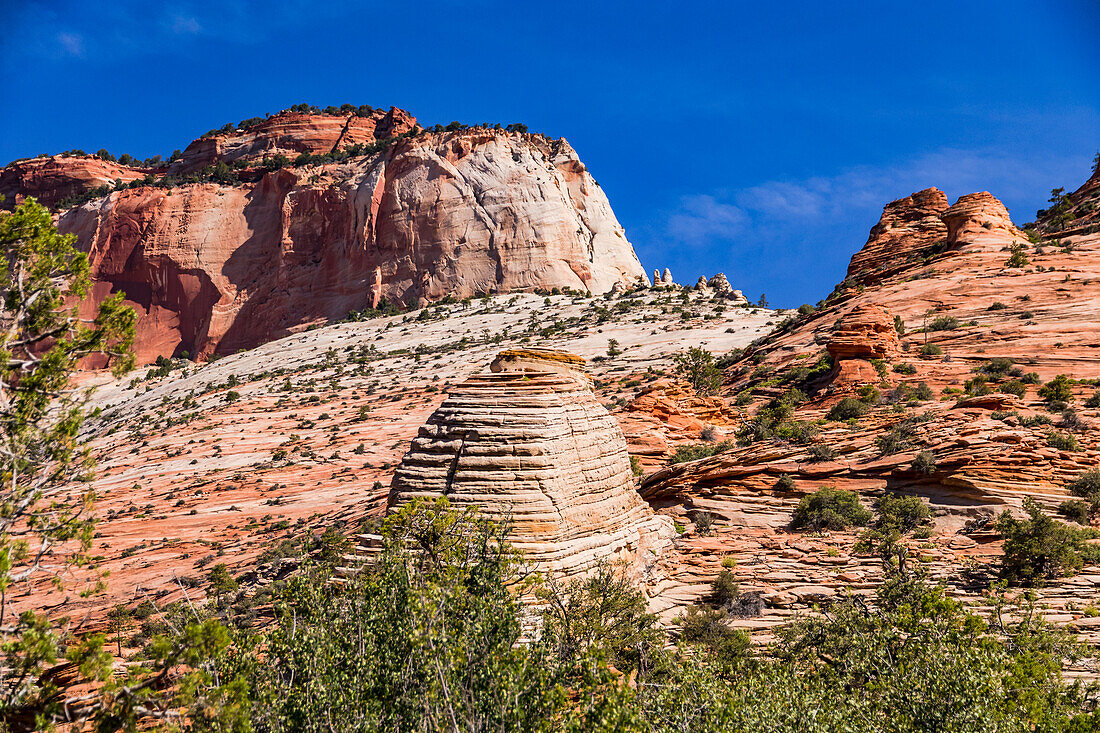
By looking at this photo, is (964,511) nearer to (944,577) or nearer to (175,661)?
(944,577)

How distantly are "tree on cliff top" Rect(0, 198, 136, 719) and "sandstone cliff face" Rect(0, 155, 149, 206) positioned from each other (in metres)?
105

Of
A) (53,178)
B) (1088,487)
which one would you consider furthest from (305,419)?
(53,178)

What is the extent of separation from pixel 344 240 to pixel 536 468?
7474 centimetres

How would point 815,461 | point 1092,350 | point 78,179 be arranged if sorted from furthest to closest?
1. point 78,179
2. point 1092,350
3. point 815,461

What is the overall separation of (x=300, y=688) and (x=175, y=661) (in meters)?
1.71

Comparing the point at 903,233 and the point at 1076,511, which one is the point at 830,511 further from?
the point at 903,233

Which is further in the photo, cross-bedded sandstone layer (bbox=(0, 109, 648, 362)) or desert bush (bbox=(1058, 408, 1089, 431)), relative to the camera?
cross-bedded sandstone layer (bbox=(0, 109, 648, 362))

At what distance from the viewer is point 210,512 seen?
2686cm

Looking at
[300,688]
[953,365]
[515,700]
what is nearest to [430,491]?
[300,688]

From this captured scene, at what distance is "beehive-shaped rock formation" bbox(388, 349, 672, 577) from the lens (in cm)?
1255

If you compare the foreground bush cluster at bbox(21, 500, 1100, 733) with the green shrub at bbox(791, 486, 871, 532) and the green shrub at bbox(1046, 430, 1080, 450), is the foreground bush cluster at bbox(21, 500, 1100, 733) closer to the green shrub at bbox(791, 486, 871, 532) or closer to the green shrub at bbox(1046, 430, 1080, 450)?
the green shrub at bbox(791, 486, 871, 532)

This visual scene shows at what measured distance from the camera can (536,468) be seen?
42.5 ft

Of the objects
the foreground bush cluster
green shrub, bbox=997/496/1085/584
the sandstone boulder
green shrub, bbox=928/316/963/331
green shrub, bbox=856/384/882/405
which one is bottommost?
the foreground bush cluster

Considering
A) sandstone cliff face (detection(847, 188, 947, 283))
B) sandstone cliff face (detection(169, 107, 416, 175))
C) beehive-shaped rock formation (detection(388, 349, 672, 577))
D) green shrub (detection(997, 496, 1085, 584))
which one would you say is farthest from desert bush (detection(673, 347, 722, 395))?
sandstone cliff face (detection(169, 107, 416, 175))
